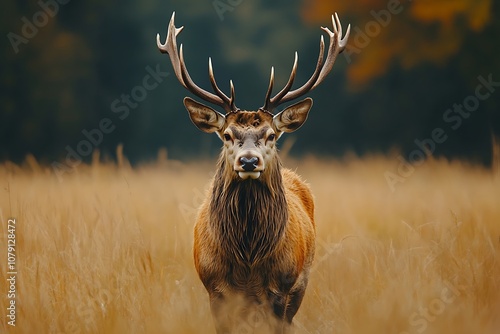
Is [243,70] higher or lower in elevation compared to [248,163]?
Answer: higher

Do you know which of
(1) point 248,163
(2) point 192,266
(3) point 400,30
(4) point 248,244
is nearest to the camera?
(1) point 248,163

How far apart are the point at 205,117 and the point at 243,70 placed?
49.5ft

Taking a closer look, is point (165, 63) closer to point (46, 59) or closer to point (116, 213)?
point (46, 59)

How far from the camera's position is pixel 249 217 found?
4.81m

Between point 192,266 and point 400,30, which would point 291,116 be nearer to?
point 192,266

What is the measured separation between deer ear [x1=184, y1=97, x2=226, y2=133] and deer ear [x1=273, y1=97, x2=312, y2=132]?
1.18 feet

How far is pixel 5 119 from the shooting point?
54.3 ft

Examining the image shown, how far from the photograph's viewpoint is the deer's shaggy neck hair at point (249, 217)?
4746 mm

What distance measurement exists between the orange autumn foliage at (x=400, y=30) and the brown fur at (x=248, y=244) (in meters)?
9.69

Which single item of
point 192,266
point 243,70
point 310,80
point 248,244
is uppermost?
point 243,70

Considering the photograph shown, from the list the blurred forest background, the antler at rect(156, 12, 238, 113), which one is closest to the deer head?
the antler at rect(156, 12, 238, 113)

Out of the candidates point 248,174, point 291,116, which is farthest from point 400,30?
point 248,174

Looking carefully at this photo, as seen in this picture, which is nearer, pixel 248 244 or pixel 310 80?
pixel 248 244

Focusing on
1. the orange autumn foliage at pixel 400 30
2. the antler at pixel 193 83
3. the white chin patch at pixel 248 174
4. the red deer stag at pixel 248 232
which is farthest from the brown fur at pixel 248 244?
the orange autumn foliage at pixel 400 30
